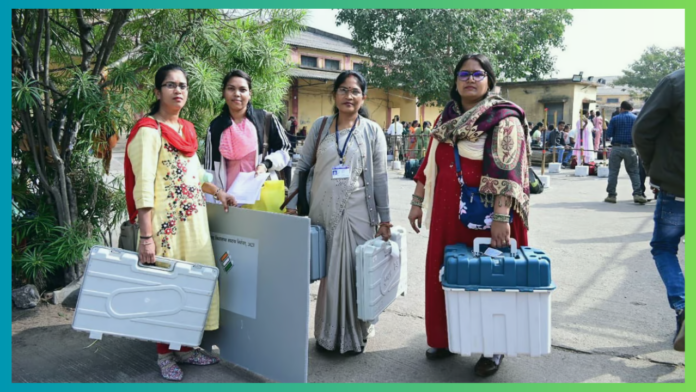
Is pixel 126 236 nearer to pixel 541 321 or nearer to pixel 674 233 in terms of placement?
pixel 541 321

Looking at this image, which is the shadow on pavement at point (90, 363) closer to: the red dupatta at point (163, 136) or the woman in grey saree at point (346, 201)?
the woman in grey saree at point (346, 201)

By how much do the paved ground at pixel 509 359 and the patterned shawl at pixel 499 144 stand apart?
0.98 meters

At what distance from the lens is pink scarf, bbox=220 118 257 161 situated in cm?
343

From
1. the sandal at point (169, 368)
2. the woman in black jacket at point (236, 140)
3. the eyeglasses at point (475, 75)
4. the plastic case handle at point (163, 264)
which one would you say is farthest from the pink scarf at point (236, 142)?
the eyeglasses at point (475, 75)

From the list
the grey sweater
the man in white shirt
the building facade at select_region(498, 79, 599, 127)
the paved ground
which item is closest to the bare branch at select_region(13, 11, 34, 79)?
the paved ground

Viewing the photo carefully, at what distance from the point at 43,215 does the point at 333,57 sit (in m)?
23.7

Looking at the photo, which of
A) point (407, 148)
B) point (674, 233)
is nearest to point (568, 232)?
point (674, 233)

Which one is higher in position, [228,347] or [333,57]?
[333,57]

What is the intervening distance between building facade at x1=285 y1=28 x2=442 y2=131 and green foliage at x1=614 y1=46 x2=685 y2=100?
18.9m

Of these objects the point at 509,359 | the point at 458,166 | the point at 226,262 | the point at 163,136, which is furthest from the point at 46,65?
the point at 509,359

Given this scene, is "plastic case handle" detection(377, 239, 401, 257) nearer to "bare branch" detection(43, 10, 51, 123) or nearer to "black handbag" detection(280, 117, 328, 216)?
"black handbag" detection(280, 117, 328, 216)

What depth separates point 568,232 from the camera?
6832mm

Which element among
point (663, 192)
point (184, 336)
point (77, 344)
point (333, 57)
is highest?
point (333, 57)

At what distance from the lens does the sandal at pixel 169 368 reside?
2992mm
